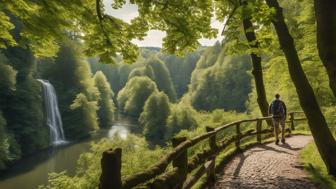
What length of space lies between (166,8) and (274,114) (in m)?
6.14

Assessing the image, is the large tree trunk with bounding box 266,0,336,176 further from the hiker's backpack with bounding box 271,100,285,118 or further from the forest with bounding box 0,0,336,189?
the hiker's backpack with bounding box 271,100,285,118

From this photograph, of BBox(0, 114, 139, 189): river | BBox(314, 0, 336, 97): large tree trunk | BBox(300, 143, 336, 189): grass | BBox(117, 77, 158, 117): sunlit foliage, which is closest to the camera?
BBox(314, 0, 336, 97): large tree trunk

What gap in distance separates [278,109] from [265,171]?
16.0ft

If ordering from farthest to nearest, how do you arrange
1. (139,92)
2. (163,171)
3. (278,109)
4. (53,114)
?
1. (139,92)
2. (53,114)
3. (278,109)
4. (163,171)

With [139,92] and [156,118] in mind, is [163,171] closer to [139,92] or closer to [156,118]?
[156,118]

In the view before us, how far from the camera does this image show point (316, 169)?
9195mm

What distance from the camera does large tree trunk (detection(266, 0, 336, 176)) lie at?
8250 mm

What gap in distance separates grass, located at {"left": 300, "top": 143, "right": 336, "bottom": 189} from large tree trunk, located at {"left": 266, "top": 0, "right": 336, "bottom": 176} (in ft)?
1.02

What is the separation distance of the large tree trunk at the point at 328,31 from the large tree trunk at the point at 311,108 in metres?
1.51

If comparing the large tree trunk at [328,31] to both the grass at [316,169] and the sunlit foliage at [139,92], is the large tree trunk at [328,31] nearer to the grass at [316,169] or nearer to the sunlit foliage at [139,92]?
the grass at [316,169]

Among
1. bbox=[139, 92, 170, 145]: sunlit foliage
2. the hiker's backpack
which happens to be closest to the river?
bbox=[139, 92, 170, 145]: sunlit foliage

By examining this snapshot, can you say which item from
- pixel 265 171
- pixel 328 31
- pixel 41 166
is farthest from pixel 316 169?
pixel 41 166

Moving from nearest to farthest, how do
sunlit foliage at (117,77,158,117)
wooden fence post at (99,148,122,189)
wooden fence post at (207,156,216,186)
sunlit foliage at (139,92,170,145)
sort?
1. wooden fence post at (99,148,122,189)
2. wooden fence post at (207,156,216,186)
3. sunlit foliage at (139,92,170,145)
4. sunlit foliage at (117,77,158,117)

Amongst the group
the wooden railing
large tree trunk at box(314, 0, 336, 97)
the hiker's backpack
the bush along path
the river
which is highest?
large tree trunk at box(314, 0, 336, 97)
